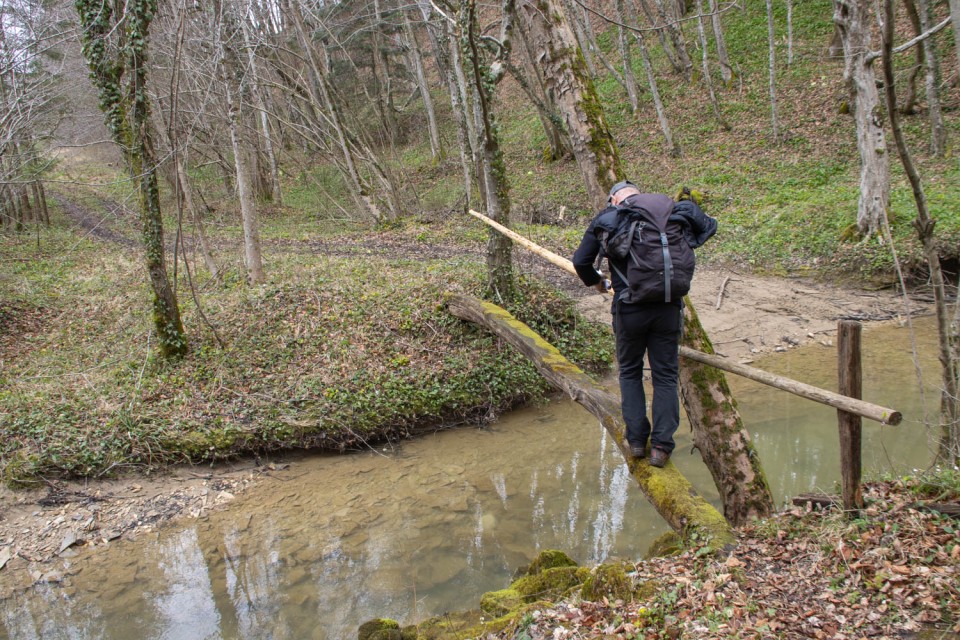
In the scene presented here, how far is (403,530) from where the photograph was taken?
21.7 ft

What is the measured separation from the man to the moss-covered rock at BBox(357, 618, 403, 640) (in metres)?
2.33

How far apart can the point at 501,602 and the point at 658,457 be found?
1.62 meters

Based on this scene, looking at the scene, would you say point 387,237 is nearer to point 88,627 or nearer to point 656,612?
point 88,627

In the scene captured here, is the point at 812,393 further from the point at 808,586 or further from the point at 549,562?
the point at 549,562

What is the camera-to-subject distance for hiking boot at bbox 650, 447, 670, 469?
170 inches

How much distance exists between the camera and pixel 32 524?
6867mm

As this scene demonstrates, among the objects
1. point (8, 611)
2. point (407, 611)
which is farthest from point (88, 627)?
point (407, 611)

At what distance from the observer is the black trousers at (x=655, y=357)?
4.12m

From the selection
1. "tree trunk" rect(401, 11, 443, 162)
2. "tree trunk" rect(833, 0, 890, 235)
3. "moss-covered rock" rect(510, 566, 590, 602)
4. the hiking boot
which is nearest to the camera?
"moss-covered rock" rect(510, 566, 590, 602)

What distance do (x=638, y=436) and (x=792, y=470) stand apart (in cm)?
344

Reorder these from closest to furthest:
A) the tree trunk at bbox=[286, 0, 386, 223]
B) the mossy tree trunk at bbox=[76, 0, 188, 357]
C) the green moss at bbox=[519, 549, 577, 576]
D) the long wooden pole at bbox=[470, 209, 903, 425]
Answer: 1. the long wooden pole at bbox=[470, 209, 903, 425]
2. the green moss at bbox=[519, 549, 577, 576]
3. the mossy tree trunk at bbox=[76, 0, 188, 357]
4. the tree trunk at bbox=[286, 0, 386, 223]

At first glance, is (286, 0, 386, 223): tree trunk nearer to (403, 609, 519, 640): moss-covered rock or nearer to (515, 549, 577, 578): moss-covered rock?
(515, 549, 577, 578): moss-covered rock

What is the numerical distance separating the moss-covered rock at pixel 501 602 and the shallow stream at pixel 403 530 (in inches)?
43.5

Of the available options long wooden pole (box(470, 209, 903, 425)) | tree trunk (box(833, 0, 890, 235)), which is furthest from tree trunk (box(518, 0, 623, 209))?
tree trunk (box(833, 0, 890, 235))
